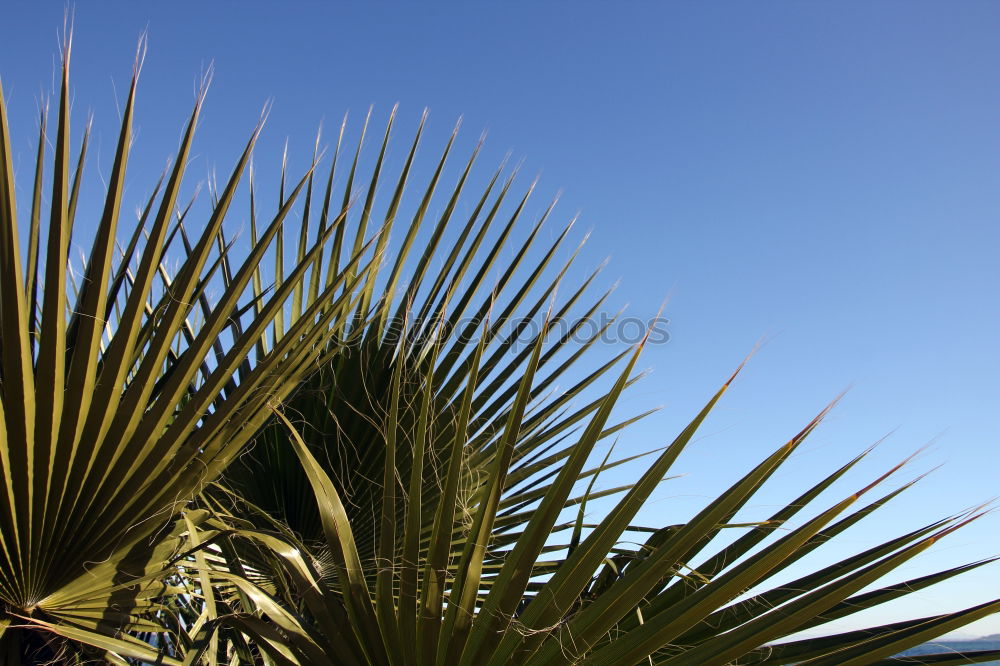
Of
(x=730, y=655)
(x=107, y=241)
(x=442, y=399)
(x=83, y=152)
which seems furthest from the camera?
(x=442, y=399)

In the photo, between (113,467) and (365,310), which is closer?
(113,467)

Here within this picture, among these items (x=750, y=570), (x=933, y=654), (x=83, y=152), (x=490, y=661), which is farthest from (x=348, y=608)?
A: (x=83, y=152)

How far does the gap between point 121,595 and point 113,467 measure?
0.32 m

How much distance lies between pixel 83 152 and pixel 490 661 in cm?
165

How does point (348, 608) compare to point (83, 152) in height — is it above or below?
below

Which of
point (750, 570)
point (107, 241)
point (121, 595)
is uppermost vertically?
point (107, 241)

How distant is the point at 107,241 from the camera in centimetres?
155

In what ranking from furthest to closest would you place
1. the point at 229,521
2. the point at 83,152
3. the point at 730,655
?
the point at 229,521, the point at 83,152, the point at 730,655

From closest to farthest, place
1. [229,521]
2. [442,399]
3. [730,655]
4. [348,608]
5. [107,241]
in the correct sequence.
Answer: [730,655]
[348,608]
[107,241]
[229,521]
[442,399]

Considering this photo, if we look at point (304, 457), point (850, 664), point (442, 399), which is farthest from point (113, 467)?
point (850, 664)

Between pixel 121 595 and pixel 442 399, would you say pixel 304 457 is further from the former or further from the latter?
pixel 442 399

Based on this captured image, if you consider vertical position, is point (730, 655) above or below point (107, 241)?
below

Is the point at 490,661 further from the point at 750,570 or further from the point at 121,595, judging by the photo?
the point at 121,595

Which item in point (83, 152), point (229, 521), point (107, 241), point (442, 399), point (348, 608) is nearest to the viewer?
point (348, 608)
